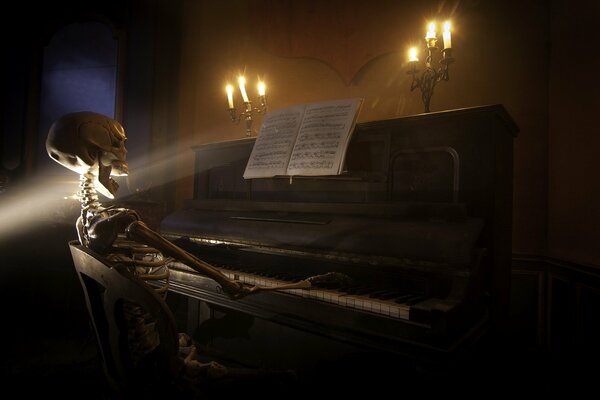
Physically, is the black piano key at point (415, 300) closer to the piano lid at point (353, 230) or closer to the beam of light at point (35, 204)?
the piano lid at point (353, 230)

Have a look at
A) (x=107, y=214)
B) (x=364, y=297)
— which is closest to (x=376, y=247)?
(x=364, y=297)

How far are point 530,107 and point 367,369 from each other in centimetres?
278

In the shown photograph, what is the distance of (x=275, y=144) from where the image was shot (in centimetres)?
244

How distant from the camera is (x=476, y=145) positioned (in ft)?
6.40

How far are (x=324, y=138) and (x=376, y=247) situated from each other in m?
0.77

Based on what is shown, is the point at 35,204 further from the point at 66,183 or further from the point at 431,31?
the point at 431,31

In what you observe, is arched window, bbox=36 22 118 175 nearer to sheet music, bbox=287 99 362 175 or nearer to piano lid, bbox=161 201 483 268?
piano lid, bbox=161 201 483 268

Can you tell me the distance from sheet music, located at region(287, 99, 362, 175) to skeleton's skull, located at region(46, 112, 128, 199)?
3.40 feet

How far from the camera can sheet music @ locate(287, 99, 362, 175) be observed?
6.87 feet

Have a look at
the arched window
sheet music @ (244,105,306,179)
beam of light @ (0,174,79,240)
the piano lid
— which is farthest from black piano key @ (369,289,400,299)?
the arched window

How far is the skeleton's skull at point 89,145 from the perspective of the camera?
127cm

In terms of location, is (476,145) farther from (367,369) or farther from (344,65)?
(344,65)

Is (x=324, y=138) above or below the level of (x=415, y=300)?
above

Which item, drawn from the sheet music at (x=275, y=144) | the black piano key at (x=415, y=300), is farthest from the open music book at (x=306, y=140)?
the black piano key at (x=415, y=300)
